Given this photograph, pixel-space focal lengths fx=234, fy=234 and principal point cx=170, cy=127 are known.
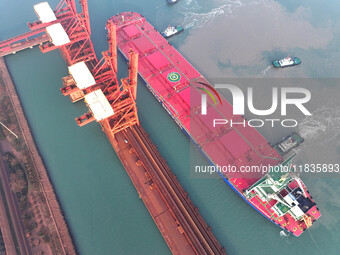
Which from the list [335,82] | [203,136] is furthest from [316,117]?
[203,136]

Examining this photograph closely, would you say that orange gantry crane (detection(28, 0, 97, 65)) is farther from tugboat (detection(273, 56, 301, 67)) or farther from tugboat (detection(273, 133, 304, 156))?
tugboat (detection(273, 56, 301, 67))

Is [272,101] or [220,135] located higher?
[272,101]

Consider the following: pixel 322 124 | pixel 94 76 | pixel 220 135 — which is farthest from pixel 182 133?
pixel 322 124

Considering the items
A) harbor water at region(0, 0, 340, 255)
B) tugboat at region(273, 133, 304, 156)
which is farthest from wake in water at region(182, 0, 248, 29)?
tugboat at region(273, 133, 304, 156)

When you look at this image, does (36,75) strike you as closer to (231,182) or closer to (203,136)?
(203,136)

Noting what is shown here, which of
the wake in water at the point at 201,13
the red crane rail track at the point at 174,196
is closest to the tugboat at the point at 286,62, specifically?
the wake in water at the point at 201,13

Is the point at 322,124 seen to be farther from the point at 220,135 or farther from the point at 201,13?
the point at 201,13
